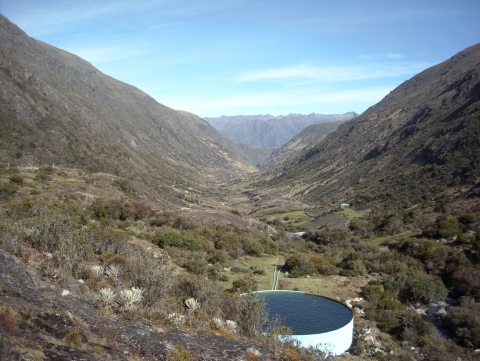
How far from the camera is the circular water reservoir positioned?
514 inches

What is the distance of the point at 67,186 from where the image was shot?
1580 inches

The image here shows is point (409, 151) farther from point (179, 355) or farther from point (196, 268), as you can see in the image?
point (179, 355)

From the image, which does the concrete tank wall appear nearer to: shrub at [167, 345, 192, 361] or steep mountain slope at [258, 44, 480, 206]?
shrub at [167, 345, 192, 361]

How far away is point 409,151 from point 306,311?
97307 millimetres

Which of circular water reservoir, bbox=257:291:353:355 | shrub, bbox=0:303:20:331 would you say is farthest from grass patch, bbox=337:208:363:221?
shrub, bbox=0:303:20:331

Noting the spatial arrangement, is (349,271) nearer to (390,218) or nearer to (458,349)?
(458,349)

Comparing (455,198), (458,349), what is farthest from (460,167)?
(458,349)

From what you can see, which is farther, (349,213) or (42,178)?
(349,213)

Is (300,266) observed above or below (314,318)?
below

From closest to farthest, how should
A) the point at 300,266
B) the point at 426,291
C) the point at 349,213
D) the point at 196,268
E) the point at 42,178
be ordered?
the point at 426,291 < the point at 196,268 < the point at 300,266 < the point at 42,178 < the point at 349,213

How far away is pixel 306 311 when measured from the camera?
1608 cm

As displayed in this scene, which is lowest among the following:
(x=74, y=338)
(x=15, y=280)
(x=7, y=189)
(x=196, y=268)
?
(x=196, y=268)

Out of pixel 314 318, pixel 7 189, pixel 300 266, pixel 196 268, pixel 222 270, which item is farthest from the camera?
pixel 7 189

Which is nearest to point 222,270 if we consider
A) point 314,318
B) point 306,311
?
point 306,311
